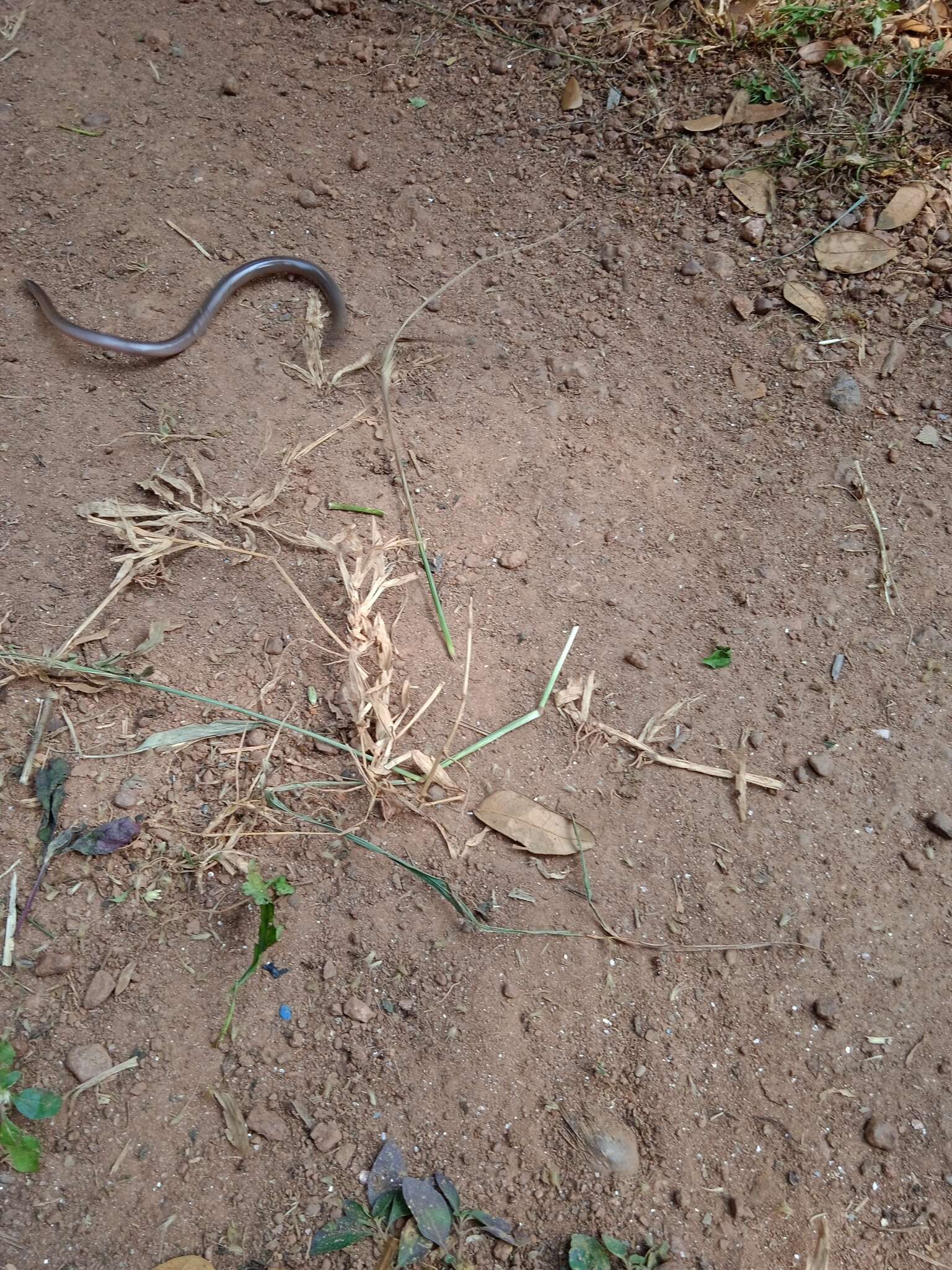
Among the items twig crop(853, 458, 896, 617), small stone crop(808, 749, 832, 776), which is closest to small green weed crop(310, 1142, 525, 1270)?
small stone crop(808, 749, 832, 776)

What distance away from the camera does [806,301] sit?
2830mm

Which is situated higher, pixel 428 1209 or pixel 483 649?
pixel 483 649

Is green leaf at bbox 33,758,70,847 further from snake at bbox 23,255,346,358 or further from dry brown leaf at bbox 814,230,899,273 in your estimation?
dry brown leaf at bbox 814,230,899,273

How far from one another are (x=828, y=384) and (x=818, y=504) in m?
0.40

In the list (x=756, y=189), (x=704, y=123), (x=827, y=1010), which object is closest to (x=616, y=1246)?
(x=827, y=1010)

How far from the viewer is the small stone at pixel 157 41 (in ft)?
10.4

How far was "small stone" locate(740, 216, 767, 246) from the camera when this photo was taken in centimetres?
289

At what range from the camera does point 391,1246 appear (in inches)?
69.6

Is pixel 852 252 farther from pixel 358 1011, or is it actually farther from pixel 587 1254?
pixel 587 1254

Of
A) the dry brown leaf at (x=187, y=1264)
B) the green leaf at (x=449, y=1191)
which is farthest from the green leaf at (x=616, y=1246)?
the dry brown leaf at (x=187, y=1264)

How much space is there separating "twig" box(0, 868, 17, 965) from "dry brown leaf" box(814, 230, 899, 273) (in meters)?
2.80

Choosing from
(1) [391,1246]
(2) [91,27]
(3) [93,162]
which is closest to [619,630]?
(1) [391,1246]

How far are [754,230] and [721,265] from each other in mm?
152

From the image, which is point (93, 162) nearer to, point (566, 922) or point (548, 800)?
point (548, 800)
